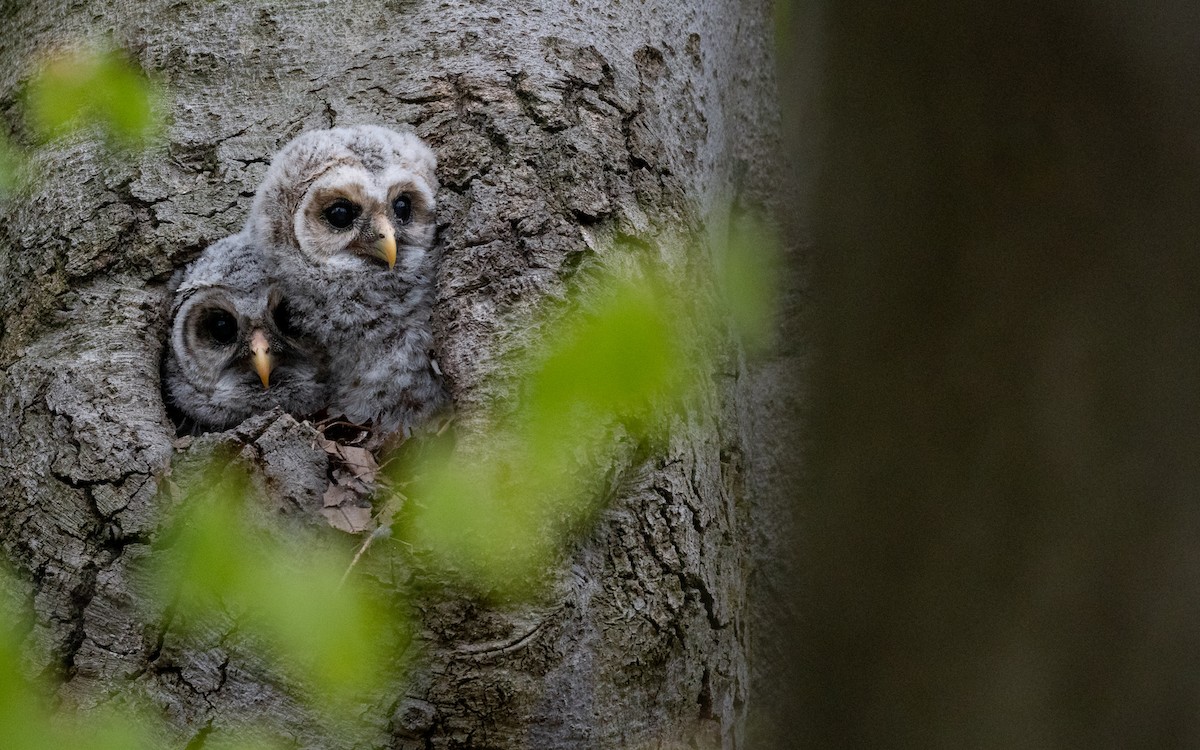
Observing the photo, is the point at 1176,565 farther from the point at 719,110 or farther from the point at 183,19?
the point at 183,19

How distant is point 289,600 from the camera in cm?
181

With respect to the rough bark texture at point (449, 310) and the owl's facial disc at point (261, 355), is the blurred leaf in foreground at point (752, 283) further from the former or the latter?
the owl's facial disc at point (261, 355)

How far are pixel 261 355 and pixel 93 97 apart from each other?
743mm

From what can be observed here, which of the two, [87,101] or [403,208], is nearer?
[87,101]

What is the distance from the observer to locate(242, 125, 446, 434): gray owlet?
2.61m

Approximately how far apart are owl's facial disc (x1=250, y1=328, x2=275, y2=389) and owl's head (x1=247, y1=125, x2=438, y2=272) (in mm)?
248

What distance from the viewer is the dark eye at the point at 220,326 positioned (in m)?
2.74

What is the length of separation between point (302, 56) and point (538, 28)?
60 centimetres

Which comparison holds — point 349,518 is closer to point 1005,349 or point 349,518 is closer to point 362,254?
point 362,254

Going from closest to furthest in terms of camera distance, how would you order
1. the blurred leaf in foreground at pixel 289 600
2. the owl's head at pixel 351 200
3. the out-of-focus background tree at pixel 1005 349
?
1. the out-of-focus background tree at pixel 1005 349
2. the blurred leaf in foreground at pixel 289 600
3. the owl's head at pixel 351 200

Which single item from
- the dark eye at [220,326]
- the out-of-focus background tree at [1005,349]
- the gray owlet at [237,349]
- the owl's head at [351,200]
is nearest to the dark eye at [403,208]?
the owl's head at [351,200]

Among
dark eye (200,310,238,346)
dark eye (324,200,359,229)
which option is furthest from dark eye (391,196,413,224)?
dark eye (200,310,238,346)

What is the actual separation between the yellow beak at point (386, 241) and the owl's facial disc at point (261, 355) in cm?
39

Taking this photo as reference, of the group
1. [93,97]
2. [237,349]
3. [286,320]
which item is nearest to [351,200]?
[286,320]
